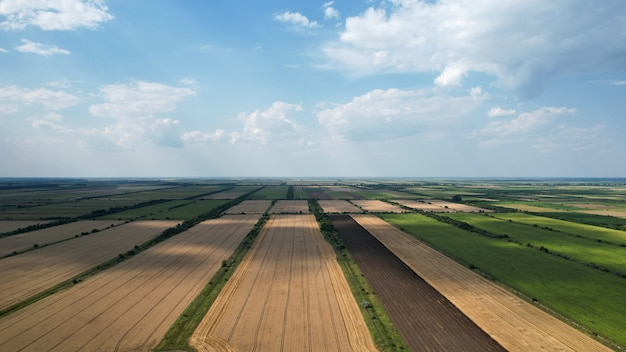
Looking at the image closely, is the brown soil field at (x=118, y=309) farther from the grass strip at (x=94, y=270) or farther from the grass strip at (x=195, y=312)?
the grass strip at (x=94, y=270)

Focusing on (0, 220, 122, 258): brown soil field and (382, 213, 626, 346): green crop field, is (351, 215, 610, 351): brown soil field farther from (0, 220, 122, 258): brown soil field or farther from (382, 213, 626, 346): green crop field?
(0, 220, 122, 258): brown soil field

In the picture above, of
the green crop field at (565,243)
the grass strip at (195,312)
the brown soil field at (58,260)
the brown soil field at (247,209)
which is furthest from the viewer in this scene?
the brown soil field at (247,209)

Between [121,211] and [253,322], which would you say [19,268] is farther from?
[121,211]

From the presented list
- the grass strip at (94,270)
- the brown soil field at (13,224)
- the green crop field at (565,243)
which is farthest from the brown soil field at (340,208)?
the brown soil field at (13,224)

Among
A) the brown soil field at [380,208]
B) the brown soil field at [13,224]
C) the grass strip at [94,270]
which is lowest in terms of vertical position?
the grass strip at [94,270]

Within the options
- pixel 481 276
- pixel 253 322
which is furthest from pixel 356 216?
pixel 253 322

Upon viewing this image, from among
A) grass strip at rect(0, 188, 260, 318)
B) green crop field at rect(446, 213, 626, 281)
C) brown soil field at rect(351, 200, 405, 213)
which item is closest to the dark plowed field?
green crop field at rect(446, 213, 626, 281)

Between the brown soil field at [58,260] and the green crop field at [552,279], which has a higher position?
the brown soil field at [58,260]
